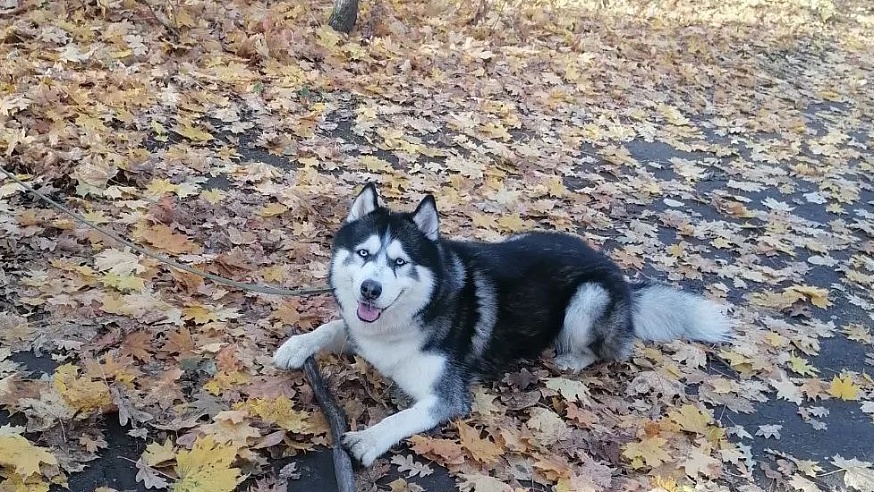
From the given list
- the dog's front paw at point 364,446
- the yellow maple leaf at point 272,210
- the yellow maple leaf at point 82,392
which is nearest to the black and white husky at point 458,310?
the dog's front paw at point 364,446

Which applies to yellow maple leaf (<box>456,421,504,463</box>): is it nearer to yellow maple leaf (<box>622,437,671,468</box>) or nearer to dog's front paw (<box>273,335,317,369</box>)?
yellow maple leaf (<box>622,437,671,468</box>)

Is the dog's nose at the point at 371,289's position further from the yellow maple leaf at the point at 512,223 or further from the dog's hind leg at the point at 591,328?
the yellow maple leaf at the point at 512,223

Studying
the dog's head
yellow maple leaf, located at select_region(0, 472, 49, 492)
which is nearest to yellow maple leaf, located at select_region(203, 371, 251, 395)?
the dog's head

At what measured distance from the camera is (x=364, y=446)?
351 cm

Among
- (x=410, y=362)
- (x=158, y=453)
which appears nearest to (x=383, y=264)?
(x=410, y=362)

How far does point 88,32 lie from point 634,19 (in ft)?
32.5

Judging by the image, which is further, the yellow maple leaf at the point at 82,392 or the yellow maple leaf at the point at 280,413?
the yellow maple leaf at the point at 280,413

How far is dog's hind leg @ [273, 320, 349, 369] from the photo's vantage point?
403 cm

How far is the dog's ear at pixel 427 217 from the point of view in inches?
154

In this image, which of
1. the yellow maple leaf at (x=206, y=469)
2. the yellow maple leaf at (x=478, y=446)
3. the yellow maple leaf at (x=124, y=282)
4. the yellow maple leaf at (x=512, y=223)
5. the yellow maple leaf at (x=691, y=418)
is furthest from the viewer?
the yellow maple leaf at (x=512, y=223)

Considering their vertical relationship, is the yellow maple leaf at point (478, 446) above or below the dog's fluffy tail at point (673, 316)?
below

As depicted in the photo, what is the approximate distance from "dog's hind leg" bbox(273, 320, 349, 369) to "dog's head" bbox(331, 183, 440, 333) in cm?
31

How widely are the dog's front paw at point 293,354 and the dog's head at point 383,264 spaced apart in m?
0.34

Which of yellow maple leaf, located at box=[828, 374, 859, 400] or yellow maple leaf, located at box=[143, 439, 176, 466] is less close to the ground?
yellow maple leaf, located at box=[143, 439, 176, 466]
